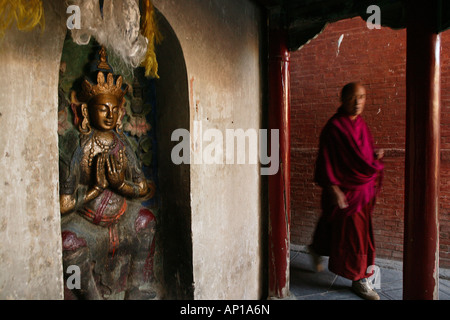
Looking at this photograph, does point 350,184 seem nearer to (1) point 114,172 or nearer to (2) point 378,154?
(2) point 378,154

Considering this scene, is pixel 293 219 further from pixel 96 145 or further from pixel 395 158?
pixel 96 145

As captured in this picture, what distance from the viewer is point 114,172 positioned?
6.22 ft

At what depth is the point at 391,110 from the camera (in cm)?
403

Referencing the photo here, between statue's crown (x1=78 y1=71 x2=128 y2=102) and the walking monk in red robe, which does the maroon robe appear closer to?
the walking monk in red robe

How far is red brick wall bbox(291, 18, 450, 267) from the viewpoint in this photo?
3.89 metres

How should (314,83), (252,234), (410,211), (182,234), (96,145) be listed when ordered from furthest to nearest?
(314,83)
(252,234)
(410,211)
(182,234)
(96,145)

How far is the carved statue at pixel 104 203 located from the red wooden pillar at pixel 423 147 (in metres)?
2.04

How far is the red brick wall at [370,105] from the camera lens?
3887 mm

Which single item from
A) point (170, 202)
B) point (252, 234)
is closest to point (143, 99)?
point (170, 202)

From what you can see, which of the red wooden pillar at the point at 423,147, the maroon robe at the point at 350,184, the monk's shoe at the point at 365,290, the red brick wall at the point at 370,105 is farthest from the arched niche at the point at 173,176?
the red brick wall at the point at 370,105

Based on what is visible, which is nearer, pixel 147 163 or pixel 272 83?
pixel 147 163

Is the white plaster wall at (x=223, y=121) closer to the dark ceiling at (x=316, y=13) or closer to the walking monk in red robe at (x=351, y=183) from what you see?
the dark ceiling at (x=316, y=13)

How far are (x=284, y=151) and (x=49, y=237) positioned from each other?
2.16m

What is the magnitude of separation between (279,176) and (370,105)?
2.08 metres
